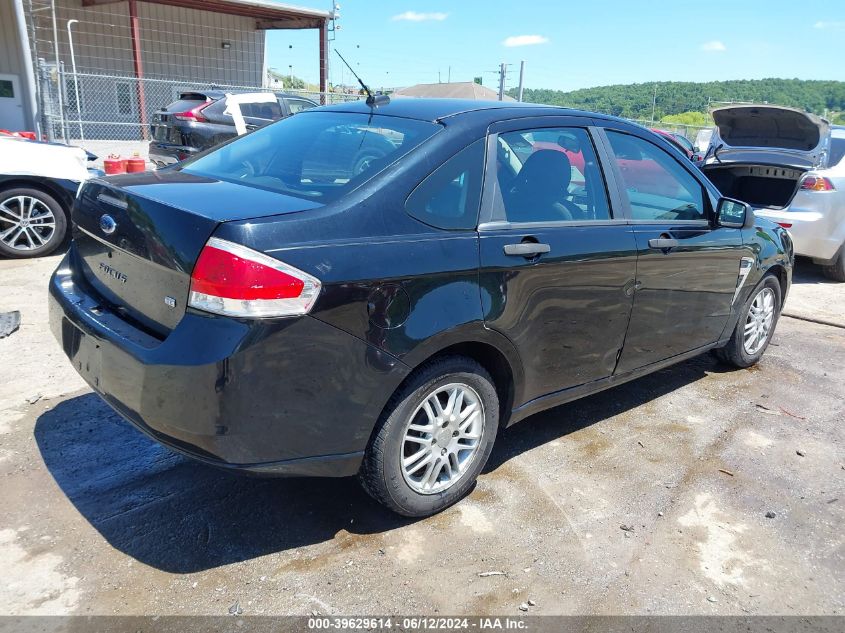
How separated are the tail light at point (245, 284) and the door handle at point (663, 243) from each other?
2144 mm

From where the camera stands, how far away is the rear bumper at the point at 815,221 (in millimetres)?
7652

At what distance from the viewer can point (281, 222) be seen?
2.39m

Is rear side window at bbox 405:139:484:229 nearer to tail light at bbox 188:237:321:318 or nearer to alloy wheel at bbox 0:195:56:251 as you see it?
tail light at bbox 188:237:321:318

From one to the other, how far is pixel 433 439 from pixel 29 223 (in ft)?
18.8

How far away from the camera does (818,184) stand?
759 centimetres

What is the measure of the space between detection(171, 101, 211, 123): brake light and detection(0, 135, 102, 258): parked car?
3.36 m

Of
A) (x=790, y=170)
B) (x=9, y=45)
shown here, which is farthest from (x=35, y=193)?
(x=9, y=45)

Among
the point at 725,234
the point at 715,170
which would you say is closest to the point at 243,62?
the point at 715,170

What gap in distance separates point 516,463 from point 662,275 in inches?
52.4

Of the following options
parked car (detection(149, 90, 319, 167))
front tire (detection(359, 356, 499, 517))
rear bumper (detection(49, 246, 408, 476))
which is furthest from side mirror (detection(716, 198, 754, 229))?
parked car (detection(149, 90, 319, 167))

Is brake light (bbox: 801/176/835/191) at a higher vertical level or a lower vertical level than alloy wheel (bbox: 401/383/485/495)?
higher

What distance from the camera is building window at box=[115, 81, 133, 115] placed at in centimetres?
2043

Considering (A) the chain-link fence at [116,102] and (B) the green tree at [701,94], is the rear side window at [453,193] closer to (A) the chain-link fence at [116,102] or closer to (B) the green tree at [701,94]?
(A) the chain-link fence at [116,102]

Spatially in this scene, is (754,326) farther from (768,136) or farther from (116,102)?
(116,102)
